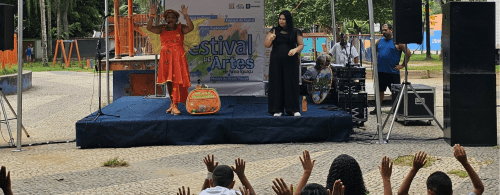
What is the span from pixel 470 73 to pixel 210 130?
3.60 metres

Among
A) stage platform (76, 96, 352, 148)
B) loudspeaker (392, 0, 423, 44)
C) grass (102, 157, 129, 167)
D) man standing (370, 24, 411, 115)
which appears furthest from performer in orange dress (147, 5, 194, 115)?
man standing (370, 24, 411, 115)

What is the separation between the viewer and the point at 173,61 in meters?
9.70

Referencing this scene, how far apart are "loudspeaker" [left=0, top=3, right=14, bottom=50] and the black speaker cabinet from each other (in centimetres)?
595

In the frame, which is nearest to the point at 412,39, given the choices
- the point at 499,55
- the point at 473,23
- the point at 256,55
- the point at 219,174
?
the point at 473,23

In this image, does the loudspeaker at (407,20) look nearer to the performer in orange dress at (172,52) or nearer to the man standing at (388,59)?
the man standing at (388,59)

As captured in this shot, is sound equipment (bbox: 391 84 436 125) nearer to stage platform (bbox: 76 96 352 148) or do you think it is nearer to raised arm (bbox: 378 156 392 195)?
stage platform (bbox: 76 96 352 148)

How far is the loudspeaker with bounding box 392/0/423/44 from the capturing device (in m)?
8.65

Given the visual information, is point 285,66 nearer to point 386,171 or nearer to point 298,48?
point 298,48

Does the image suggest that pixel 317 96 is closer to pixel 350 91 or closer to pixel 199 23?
pixel 350 91

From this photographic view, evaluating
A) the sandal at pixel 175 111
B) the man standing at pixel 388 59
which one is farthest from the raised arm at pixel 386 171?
the man standing at pixel 388 59

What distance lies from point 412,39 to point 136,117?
407 centimetres

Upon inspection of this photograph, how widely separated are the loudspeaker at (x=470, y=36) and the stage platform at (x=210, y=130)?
73.2 inches

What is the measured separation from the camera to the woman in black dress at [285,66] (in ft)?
30.0

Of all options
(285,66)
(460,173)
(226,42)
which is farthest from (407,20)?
(226,42)
